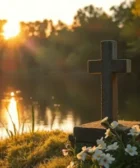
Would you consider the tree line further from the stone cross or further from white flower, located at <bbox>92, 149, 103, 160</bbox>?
white flower, located at <bbox>92, 149, 103, 160</bbox>

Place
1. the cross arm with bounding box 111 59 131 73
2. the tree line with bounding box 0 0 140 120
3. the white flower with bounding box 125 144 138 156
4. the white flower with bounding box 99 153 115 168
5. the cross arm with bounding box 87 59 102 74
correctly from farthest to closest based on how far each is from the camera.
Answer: the tree line with bounding box 0 0 140 120
the cross arm with bounding box 87 59 102 74
the cross arm with bounding box 111 59 131 73
the white flower with bounding box 125 144 138 156
the white flower with bounding box 99 153 115 168

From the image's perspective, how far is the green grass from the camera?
6.69 meters

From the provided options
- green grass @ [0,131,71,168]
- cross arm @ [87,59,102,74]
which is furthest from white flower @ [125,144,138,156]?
cross arm @ [87,59,102,74]

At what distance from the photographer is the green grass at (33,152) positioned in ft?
22.0

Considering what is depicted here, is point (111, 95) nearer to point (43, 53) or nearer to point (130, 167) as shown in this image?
point (130, 167)

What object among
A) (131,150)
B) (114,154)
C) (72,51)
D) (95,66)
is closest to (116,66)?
(95,66)

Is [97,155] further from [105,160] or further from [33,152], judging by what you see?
[33,152]

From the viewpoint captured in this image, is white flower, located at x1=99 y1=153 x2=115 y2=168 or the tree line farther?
the tree line

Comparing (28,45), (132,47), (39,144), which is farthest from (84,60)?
(39,144)

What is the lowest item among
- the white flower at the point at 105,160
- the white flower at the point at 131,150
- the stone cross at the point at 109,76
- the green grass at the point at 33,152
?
the green grass at the point at 33,152

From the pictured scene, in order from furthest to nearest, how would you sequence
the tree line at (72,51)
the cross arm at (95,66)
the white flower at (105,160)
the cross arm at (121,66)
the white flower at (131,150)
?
1. the tree line at (72,51)
2. the cross arm at (95,66)
3. the cross arm at (121,66)
4. the white flower at (131,150)
5. the white flower at (105,160)

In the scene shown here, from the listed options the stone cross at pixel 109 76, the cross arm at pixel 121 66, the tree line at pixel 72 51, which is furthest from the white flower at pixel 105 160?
the tree line at pixel 72 51

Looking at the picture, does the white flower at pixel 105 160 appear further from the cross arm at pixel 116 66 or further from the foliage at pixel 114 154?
the cross arm at pixel 116 66

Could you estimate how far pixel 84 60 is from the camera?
62.8 metres
